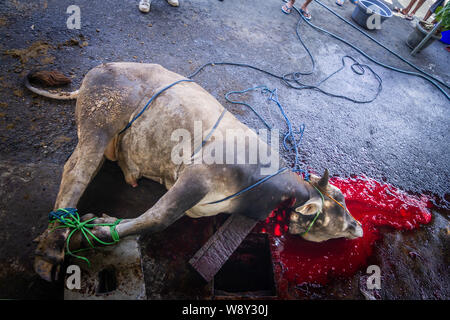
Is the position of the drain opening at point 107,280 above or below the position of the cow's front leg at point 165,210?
below

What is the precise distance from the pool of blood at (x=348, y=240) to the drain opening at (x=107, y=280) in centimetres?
157

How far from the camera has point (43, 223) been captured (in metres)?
2.51

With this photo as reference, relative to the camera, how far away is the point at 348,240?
324 cm

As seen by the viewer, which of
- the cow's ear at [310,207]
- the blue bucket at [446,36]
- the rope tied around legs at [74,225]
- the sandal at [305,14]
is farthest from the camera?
the blue bucket at [446,36]

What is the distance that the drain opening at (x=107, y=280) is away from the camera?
2.18 m

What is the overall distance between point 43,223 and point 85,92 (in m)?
1.37

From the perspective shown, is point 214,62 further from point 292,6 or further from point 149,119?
point 292,6

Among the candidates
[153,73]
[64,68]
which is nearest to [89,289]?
[153,73]

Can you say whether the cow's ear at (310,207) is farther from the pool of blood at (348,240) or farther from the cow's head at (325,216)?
the pool of blood at (348,240)

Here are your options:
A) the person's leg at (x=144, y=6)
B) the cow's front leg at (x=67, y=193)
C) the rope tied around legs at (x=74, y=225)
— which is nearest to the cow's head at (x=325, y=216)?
the rope tied around legs at (x=74, y=225)

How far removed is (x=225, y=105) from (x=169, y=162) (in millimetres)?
2121

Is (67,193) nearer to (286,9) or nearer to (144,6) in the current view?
(144,6)

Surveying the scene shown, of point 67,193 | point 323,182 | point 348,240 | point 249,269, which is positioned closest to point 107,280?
point 67,193

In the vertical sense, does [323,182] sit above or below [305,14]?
below
